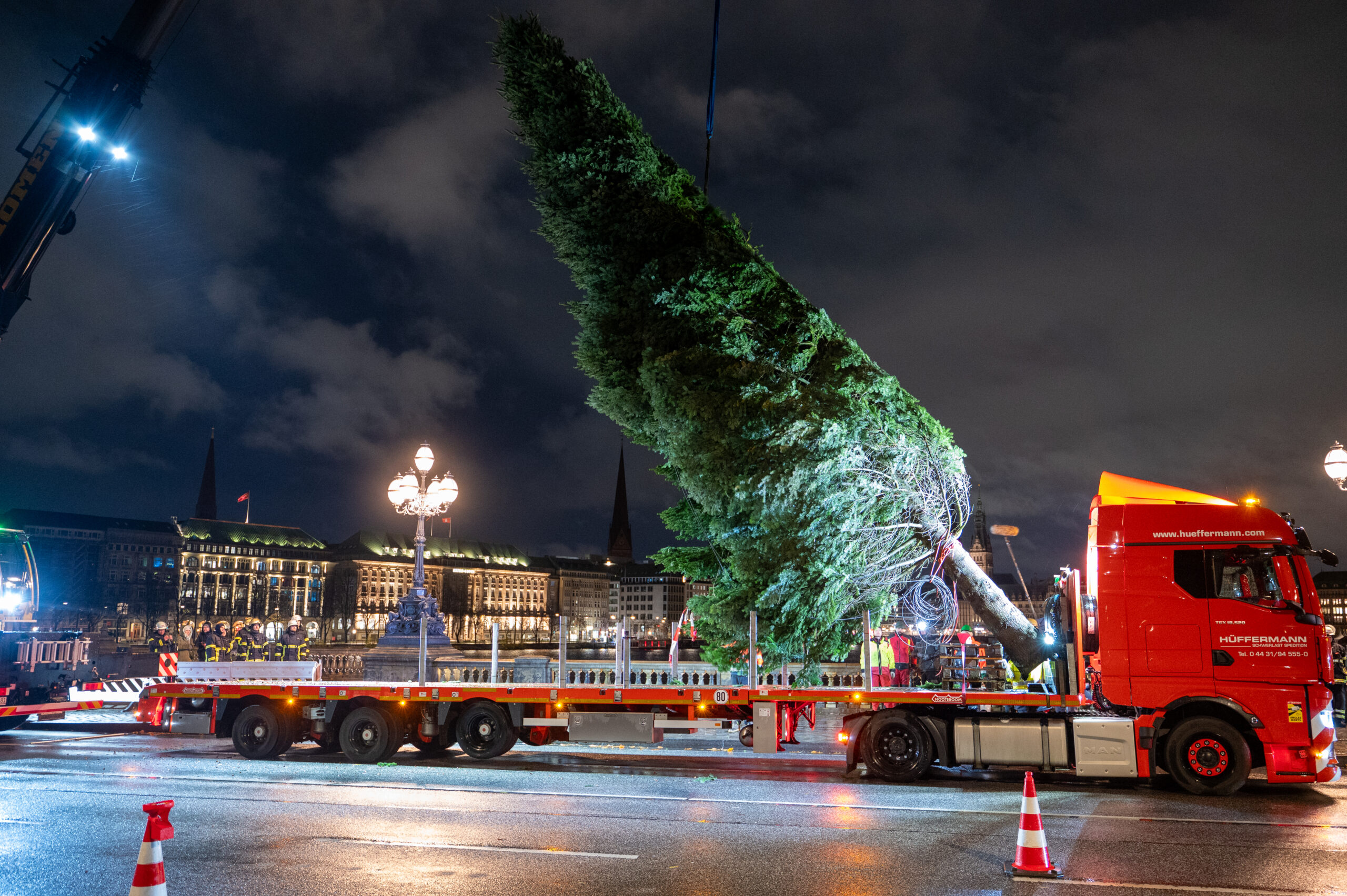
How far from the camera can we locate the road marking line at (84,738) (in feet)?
57.6

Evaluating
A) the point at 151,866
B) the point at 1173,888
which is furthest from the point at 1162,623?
the point at 151,866

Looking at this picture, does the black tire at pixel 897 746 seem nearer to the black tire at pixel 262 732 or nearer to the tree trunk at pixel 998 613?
the tree trunk at pixel 998 613

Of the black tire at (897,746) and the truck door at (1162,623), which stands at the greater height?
the truck door at (1162,623)

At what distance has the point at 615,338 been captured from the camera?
18969mm

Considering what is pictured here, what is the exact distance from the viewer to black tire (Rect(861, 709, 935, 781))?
12562 millimetres

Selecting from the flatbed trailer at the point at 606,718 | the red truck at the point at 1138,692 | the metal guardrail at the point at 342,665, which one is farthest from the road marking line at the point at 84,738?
the red truck at the point at 1138,692

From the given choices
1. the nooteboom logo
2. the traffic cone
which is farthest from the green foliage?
the traffic cone

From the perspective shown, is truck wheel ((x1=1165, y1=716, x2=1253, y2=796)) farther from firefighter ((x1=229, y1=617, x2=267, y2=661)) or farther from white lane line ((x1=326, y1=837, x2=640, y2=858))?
firefighter ((x1=229, y1=617, x2=267, y2=661))

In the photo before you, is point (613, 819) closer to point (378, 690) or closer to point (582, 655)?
point (378, 690)

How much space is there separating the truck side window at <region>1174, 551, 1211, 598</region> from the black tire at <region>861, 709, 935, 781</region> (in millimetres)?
3688

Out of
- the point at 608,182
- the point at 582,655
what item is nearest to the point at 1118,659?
the point at 608,182

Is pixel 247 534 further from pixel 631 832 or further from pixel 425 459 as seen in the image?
pixel 631 832

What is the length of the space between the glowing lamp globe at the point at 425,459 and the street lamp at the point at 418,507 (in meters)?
0.02

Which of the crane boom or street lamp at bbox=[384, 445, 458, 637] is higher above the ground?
the crane boom
